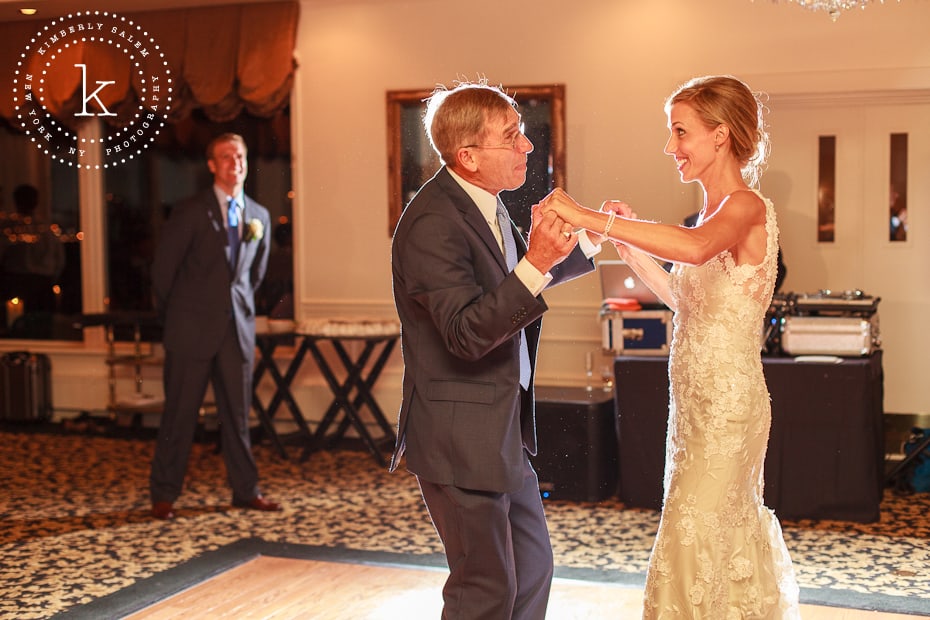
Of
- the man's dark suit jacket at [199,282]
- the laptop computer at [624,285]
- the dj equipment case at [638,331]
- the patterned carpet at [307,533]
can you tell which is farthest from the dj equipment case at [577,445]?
the man's dark suit jacket at [199,282]

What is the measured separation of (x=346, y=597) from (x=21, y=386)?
16.0 feet

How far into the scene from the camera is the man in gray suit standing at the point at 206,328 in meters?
5.13

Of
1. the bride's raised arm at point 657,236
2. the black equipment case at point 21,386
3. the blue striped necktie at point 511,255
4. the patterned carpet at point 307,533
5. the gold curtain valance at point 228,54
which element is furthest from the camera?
the black equipment case at point 21,386

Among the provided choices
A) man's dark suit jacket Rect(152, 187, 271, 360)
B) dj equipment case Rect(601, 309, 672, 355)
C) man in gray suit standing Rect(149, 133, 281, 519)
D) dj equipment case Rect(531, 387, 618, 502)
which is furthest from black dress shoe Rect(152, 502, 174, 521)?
dj equipment case Rect(601, 309, 672, 355)

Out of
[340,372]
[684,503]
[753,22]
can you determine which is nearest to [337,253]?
[340,372]

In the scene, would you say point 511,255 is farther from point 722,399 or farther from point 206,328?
point 206,328

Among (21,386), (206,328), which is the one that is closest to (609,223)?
(206,328)

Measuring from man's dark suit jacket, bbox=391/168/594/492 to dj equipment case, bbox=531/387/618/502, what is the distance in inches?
108

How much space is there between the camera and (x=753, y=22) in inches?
240

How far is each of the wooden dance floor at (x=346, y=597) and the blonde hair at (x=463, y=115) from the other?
1.83m

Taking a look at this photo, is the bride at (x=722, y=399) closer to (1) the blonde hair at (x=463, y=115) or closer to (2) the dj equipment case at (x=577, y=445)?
(1) the blonde hair at (x=463, y=115)

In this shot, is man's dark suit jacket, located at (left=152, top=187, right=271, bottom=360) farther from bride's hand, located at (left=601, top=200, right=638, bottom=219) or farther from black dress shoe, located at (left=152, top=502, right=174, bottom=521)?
bride's hand, located at (left=601, top=200, right=638, bottom=219)

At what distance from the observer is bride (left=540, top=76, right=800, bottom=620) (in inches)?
108

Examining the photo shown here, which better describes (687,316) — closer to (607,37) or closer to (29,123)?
(607,37)
